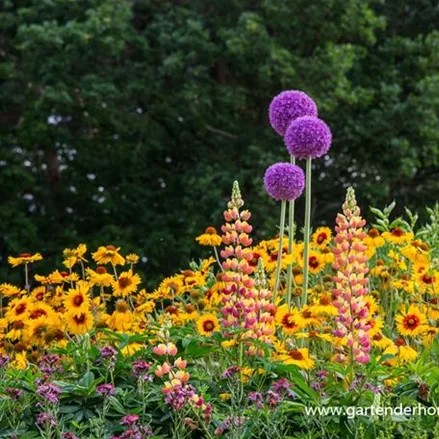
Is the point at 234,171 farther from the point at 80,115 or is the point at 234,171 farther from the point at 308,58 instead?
the point at 80,115

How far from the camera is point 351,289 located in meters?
3.25

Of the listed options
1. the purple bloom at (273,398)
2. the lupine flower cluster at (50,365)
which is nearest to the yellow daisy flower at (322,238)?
the lupine flower cluster at (50,365)

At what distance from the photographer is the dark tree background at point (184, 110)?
443 inches

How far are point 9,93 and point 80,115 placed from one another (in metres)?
0.86

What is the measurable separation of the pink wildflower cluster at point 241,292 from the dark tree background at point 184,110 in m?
7.30

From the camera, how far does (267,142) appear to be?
38.9 feet

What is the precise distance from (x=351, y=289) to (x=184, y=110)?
351 inches

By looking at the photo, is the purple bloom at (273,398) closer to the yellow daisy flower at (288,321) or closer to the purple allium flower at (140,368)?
the purple allium flower at (140,368)

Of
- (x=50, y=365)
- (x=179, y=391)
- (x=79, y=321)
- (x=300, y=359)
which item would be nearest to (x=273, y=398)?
(x=179, y=391)

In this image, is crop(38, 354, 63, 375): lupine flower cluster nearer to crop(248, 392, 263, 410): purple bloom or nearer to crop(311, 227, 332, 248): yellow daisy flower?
crop(248, 392, 263, 410): purple bloom

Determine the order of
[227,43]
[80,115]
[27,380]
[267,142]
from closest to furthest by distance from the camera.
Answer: [27,380]
[227,43]
[267,142]
[80,115]

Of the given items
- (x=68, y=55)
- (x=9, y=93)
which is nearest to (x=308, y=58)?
(x=68, y=55)

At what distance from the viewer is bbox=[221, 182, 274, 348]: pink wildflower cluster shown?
10.9ft

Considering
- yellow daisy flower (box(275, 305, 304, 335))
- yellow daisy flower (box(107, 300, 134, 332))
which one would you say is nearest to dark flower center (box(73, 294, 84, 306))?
yellow daisy flower (box(107, 300, 134, 332))
